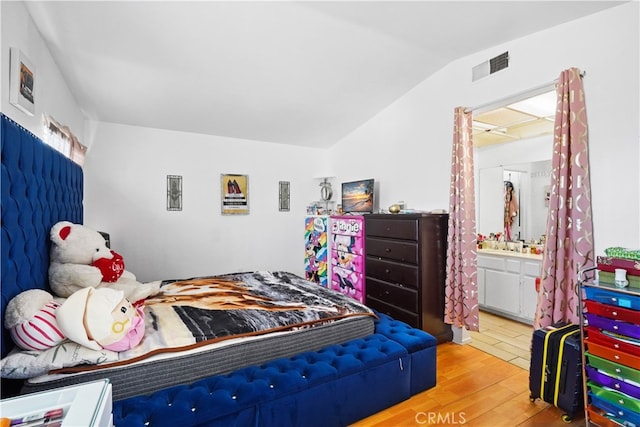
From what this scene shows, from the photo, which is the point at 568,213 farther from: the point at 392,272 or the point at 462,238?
the point at 392,272

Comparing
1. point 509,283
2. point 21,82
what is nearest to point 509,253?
point 509,283

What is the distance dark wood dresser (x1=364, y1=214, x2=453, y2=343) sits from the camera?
3.04 m

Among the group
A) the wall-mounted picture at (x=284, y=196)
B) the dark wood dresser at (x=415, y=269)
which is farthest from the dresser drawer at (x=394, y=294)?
the wall-mounted picture at (x=284, y=196)

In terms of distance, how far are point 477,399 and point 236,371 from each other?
5.50ft

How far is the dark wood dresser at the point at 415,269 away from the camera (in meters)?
3.04

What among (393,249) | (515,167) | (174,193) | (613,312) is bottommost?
(613,312)

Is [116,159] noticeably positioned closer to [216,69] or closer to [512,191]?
[216,69]

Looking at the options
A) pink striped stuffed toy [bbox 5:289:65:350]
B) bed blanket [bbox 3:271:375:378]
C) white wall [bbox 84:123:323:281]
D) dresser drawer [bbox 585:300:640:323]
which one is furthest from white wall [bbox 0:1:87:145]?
dresser drawer [bbox 585:300:640:323]

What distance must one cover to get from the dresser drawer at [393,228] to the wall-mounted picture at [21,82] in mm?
3051

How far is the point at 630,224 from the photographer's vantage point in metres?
2.03

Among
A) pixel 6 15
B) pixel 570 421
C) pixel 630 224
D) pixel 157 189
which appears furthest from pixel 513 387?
pixel 157 189

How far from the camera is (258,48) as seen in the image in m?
2.71

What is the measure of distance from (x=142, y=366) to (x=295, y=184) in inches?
156

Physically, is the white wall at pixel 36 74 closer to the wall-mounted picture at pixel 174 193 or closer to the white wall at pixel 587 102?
the wall-mounted picture at pixel 174 193
